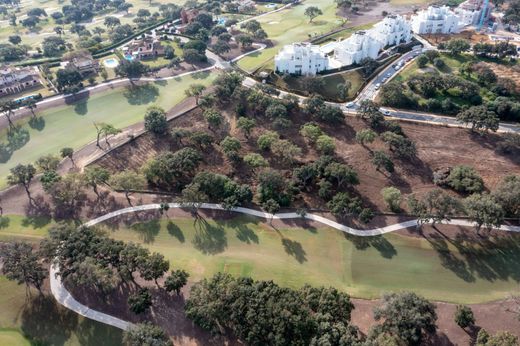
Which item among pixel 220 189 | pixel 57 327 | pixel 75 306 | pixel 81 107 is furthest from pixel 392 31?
pixel 57 327

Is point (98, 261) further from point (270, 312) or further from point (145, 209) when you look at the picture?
point (270, 312)

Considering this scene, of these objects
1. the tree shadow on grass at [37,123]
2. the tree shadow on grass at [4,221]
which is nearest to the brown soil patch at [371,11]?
the tree shadow on grass at [37,123]

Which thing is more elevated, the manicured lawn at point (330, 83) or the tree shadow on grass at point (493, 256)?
the manicured lawn at point (330, 83)

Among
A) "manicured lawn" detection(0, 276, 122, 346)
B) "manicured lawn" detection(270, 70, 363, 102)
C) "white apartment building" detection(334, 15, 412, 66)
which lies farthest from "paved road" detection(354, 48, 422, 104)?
"manicured lawn" detection(0, 276, 122, 346)

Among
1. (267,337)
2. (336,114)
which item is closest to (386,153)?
(336,114)

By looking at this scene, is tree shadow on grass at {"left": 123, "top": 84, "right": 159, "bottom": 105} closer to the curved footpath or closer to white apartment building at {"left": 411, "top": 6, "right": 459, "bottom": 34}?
the curved footpath

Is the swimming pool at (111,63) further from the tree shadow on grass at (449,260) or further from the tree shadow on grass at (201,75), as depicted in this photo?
the tree shadow on grass at (449,260)

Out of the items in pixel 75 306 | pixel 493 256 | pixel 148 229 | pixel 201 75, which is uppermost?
pixel 201 75
